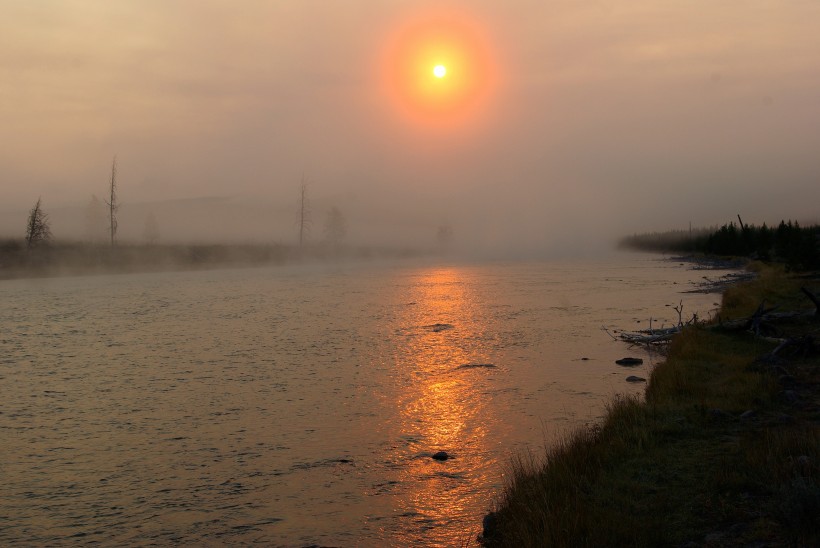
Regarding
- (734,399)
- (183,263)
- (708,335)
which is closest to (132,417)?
(734,399)

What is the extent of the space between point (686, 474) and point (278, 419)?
39.8ft

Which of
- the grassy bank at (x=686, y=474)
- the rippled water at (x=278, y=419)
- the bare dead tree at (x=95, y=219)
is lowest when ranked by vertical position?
the rippled water at (x=278, y=419)

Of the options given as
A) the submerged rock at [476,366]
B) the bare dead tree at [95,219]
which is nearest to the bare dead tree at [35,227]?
the bare dead tree at [95,219]

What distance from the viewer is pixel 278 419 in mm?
19578

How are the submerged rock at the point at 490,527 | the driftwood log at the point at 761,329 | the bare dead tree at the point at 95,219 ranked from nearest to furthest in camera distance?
the submerged rock at the point at 490,527 → the driftwood log at the point at 761,329 → the bare dead tree at the point at 95,219

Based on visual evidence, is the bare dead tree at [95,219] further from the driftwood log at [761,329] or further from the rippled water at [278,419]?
the driftwood log at [761,329]

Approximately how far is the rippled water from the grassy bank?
196cm

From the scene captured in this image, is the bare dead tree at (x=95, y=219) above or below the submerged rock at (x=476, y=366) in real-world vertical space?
above

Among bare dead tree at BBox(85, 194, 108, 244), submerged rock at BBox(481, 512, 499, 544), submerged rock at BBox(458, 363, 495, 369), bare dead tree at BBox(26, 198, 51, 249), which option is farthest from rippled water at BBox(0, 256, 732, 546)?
bare dead tree at BBox(85, 194, 108, 244)

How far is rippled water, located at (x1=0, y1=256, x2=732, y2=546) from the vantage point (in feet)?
41.1

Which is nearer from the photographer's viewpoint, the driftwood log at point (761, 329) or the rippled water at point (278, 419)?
the rippled water at point (278, 419)

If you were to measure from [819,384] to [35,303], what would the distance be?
58070mm

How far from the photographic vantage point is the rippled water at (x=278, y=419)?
1254 cm

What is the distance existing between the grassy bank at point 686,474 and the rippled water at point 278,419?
1957 millimetres
